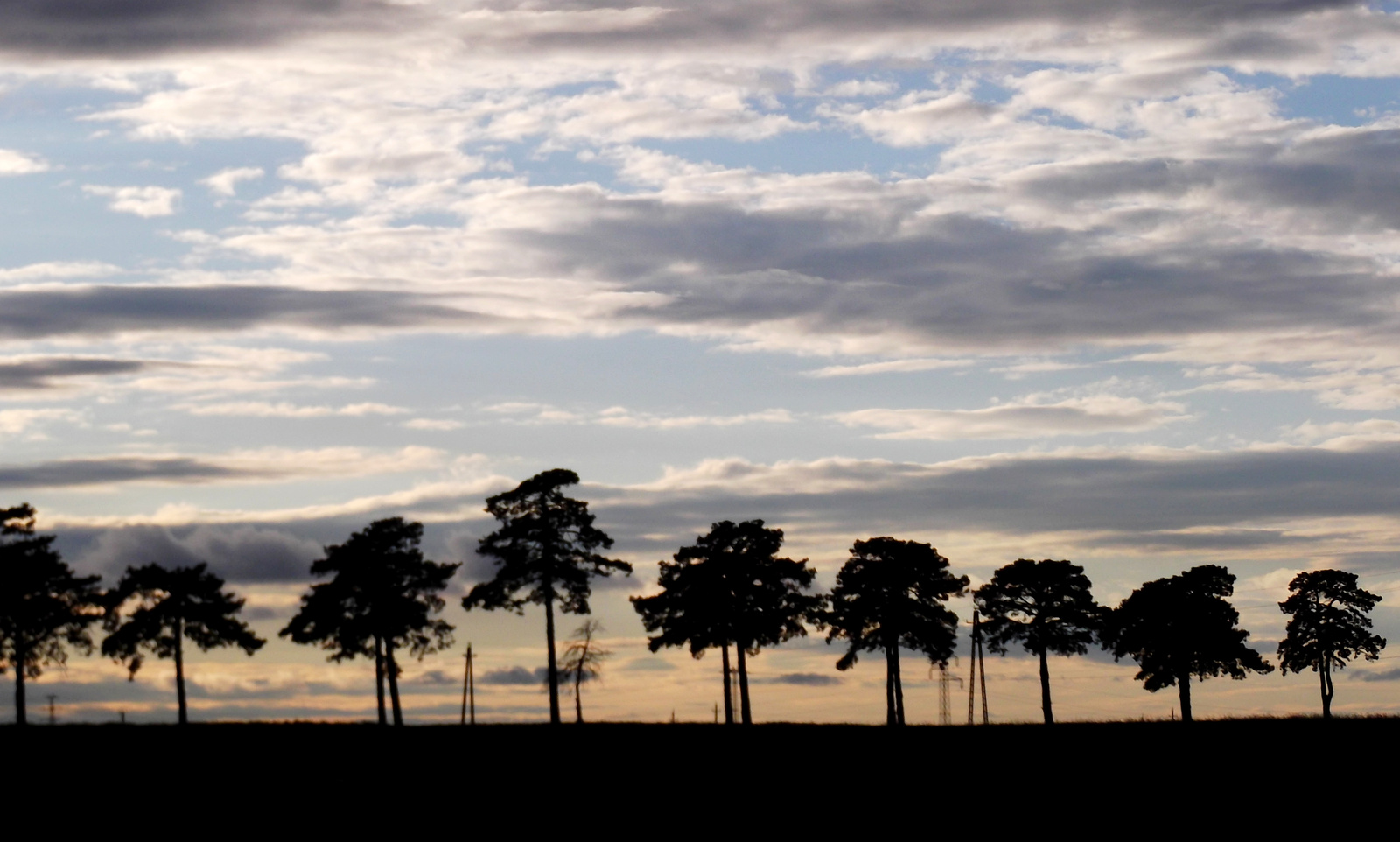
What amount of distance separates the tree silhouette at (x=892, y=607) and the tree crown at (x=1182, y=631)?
1167cm

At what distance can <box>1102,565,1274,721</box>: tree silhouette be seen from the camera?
85.3 meters

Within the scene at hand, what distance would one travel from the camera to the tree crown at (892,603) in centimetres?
8119

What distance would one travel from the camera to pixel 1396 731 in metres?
61.5

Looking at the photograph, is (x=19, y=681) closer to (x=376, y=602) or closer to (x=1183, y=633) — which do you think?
(x=376, y=602)

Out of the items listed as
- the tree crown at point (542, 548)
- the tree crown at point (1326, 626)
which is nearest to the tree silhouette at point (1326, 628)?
the tree crown at point (1326, 626)

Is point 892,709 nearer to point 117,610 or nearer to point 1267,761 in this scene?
point 1267,761

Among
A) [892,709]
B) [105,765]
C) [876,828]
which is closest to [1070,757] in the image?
[876,828]

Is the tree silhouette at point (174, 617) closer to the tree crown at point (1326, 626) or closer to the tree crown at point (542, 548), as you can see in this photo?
the tree crown at point (542, 548)

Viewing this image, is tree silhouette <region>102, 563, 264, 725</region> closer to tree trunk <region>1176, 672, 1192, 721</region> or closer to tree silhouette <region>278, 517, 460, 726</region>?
tree silhouette <region>278, 517, 460, 726</region>

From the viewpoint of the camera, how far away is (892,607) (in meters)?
81.3

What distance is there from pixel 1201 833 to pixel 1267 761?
52.2 ft

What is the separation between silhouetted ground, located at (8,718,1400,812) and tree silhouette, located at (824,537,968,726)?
1137cm

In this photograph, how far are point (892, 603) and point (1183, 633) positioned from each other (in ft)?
57.9

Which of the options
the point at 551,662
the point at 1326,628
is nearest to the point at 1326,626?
the point at 1326,628
